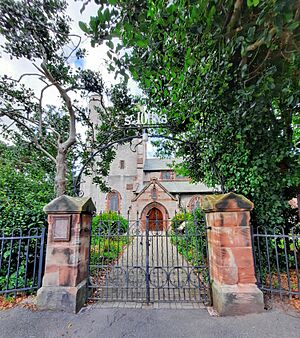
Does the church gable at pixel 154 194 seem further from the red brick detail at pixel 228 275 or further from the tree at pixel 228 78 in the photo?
the red brick detail at pixel 228 275

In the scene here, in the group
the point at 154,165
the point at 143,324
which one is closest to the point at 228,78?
the point at 143,324

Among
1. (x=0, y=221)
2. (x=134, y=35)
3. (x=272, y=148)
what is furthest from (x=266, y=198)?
(x=0, y=221)

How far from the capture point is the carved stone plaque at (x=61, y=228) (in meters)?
3.81

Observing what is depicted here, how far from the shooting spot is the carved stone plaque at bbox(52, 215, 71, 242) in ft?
12.5

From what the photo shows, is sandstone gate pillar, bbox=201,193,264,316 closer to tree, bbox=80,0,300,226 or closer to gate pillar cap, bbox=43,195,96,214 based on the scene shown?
tree, bbox=80,0,300,226

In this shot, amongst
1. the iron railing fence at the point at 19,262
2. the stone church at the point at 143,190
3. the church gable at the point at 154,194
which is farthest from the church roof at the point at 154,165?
the iron railing fence at the point at 19,262

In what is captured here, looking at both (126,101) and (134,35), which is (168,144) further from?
(134,35)

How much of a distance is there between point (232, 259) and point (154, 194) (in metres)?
15.6

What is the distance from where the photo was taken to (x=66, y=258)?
147 inches

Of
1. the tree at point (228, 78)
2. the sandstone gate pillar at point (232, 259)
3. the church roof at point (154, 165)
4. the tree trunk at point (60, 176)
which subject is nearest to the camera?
the tree at point (228, 78)

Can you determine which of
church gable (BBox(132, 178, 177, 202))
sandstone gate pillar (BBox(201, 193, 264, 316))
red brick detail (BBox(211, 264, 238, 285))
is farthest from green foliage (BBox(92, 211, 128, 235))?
church gable (BBox(132, 178, 177, 202))

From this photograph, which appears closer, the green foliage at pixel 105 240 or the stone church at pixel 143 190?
the green foliage at pixel 105 240

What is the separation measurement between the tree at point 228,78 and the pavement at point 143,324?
2029mm

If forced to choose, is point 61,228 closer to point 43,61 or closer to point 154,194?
point 43,61
